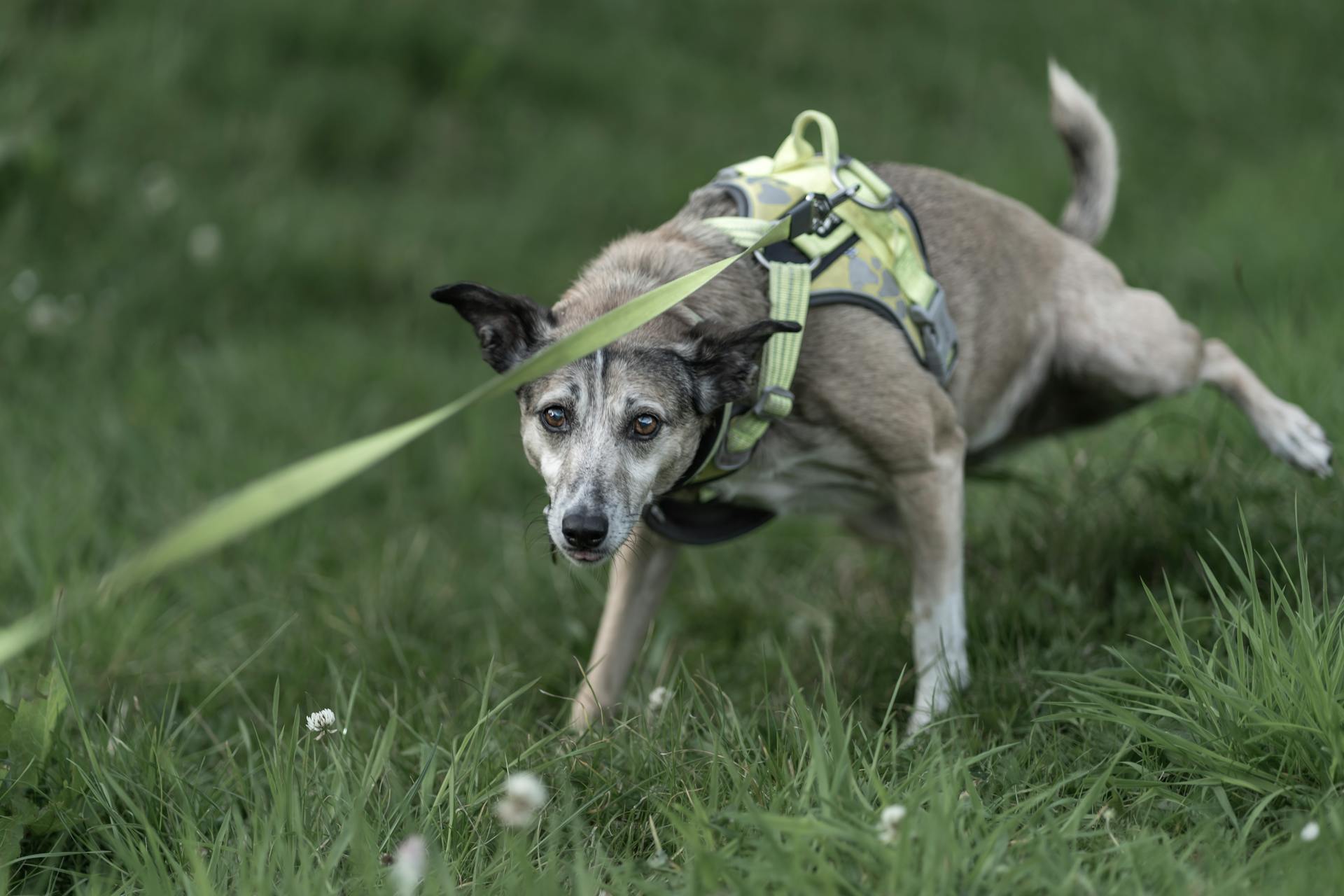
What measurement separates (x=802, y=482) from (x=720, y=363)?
0.75 meters

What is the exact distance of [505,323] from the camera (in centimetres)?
314

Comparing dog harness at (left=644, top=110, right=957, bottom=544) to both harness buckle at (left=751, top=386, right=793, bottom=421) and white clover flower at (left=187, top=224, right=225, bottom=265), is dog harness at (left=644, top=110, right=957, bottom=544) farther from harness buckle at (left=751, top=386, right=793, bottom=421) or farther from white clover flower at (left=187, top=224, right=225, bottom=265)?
white clover flower at (left=187, top=224, right=225, bottom=265)

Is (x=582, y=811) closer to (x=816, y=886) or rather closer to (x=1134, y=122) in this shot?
(x=816, y=886)

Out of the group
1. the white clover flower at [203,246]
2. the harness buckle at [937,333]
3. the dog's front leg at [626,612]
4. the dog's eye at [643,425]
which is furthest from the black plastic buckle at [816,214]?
the white clover flower at [203,246]

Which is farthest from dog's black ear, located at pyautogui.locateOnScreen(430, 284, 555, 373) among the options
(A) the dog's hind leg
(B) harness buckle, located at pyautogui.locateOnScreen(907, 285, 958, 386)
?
(A) the dog's hind leg

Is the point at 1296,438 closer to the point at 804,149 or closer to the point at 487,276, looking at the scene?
the point at 804,149

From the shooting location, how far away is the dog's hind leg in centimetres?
417

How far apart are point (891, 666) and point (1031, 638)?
1.42 ft

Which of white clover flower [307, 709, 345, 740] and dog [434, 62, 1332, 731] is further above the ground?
dog [434, 62, 1332, 731]

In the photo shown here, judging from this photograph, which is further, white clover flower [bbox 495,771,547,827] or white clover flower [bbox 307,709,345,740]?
white clover flower [bbox 307,709,345,740]

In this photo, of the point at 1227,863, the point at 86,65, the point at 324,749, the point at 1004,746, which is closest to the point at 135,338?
the point at 86,65

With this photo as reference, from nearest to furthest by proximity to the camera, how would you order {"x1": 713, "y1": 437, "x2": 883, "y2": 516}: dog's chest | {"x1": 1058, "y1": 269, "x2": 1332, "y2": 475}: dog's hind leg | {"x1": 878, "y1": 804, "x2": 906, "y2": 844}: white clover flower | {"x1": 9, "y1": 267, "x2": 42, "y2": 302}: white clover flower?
{"x1": 878, "y1": 804, "x2": 906, "y2": 844}: white clover flower
{"x1": 713, "y1": 437, "x2": 883, "y2": 516}: dog's chest
{"x1": 1058, "y1": 269, "x2": 1332, "y2": 475}: dog's hind leg
{"x1": 9, "y1": 267, "x2": 42, "y2": 302}: white clover flower

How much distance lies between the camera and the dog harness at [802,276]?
3.27 metres

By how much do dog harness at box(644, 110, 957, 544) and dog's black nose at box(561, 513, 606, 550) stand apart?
1.56 ft
